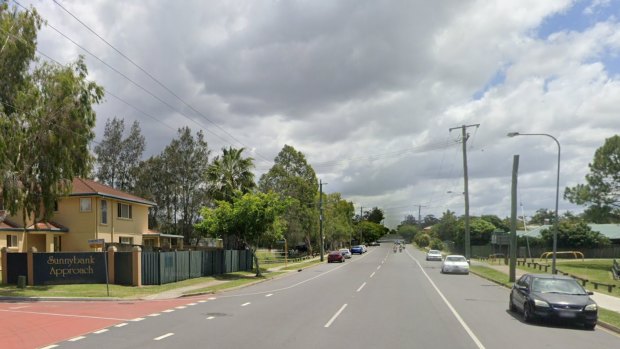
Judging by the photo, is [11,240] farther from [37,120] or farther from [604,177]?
[604,177]

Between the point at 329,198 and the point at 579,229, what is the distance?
3894 centimetres

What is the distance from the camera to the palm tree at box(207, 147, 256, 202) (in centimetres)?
4241

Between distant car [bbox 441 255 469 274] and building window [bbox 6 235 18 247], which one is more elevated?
building window [bbox 6 235 18 247]

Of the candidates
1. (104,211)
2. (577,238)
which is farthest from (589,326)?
(577,238)

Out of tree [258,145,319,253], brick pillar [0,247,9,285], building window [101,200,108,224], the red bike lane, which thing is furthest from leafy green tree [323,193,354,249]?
the red bike lane

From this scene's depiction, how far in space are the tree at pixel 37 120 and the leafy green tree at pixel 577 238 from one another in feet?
191

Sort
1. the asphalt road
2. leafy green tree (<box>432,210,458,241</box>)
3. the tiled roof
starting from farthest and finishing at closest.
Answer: leafy green tree (<box>432,210,458,241</box>)
the tiled roof
the asphalt road

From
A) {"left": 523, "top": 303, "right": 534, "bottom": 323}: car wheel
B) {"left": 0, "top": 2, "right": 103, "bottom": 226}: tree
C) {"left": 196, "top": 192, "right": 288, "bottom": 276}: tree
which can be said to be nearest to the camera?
{"left": 523, "top": 303, "right": 534, "bottom": 323}: car wheel

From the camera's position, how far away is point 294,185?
64438 millimetres

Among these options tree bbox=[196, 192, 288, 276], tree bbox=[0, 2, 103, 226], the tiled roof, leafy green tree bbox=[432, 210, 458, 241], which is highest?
tree bbox=[0, 2, 103, 226]

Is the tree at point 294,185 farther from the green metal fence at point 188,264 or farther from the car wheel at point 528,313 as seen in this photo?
the car wheel at point 528,313

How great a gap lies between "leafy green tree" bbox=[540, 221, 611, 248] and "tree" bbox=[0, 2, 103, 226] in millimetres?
58081

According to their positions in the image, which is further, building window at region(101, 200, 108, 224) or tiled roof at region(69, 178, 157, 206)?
building window at region(101, 200, 108, 224)

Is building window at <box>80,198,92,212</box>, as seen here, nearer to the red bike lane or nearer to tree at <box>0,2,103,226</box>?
tree at <box>0,2,103,226</box>
